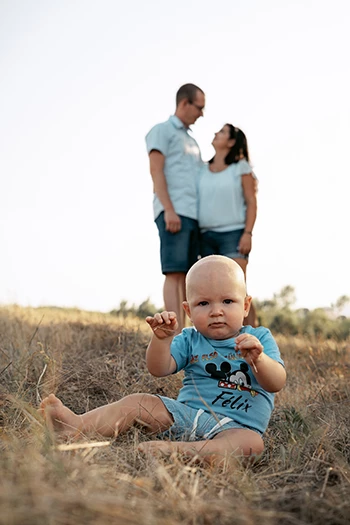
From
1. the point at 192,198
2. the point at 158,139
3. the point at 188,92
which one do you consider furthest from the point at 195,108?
the point at 192,198

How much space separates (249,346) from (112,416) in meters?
0.64

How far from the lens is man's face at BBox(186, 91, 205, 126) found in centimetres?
461

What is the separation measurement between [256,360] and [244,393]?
0.27 meters

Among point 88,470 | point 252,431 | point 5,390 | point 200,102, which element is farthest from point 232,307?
point 200,102

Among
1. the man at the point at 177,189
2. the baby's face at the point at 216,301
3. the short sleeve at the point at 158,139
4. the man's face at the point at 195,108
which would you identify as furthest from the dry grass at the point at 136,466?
the man's face at the point at 195,108

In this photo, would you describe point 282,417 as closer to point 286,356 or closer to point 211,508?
point 211,508

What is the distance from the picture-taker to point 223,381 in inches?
92.7

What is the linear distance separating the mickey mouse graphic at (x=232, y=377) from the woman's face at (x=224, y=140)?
2.62 meters

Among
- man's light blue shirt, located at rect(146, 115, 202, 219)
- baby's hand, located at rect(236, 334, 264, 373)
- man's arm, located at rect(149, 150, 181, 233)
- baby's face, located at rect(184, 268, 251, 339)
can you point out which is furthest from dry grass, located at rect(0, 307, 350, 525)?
man's light blue shirt, located at rect(146, 115, 202, 219)

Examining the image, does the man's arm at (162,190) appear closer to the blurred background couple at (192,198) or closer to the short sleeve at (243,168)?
the blurred background couple at (192,198)

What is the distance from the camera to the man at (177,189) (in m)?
4.30

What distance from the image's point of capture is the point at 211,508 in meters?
1.27

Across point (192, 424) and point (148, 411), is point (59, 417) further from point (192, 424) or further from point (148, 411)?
point (192, 424)

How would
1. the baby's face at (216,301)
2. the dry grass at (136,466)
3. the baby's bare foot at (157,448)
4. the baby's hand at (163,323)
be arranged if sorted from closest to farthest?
the dry grass at (136,466) < the baby's bare foot at (157,448) < the baby's hand at (163,323) < the baby's face at (216,301)
